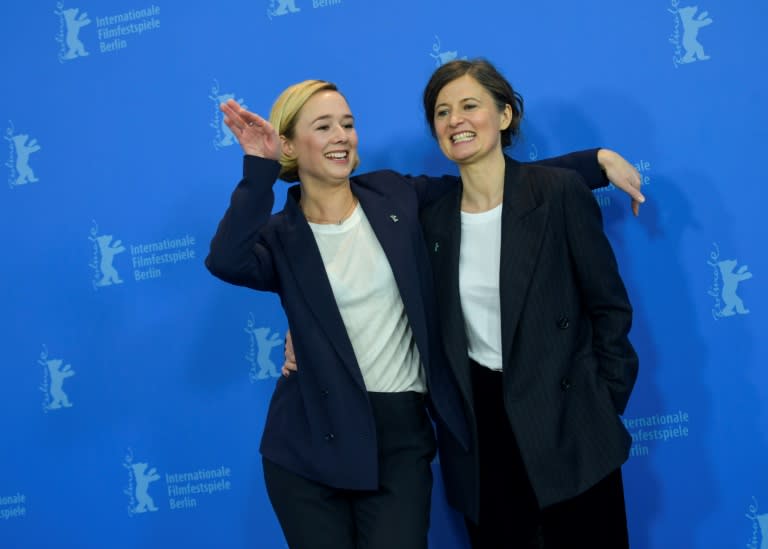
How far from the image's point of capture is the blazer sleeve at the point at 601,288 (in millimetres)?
1879

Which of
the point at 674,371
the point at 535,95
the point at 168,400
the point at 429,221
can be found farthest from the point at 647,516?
the point at 168,400

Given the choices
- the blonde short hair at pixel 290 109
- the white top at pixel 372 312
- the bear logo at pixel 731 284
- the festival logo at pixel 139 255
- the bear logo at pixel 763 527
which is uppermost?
the blonde short hair at pixel 290 109

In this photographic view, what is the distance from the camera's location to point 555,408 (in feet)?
6.15

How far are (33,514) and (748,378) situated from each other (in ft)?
8.33

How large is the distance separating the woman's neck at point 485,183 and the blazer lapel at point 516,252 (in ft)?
0.27

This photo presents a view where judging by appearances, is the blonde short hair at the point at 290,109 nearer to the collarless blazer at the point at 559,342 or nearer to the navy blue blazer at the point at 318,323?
the navy blue blazer at the point at 318,323

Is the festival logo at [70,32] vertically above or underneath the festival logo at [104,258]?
above

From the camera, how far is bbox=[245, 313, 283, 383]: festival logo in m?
2.71

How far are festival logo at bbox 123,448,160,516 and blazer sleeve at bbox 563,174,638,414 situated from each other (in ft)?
5.58

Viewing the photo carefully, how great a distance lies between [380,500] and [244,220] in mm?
769

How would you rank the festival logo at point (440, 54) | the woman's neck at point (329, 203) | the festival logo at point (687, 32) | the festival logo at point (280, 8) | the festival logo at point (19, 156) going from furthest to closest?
Result: the festival logo at point (19, 156)
the festival logo at point (280, 8)
the festival logo at point (440, 54)
the festival logo at point (687, 32)
the woman's neck at point (329, 203)

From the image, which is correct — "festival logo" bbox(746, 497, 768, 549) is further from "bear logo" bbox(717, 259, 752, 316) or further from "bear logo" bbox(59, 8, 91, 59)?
"bear logo" bbox(59, 8, 91, 59)

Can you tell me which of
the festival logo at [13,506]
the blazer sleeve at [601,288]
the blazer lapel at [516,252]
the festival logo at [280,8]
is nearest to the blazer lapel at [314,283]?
the blazer lapel at [516,252]

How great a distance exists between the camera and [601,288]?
1878 millimetres
